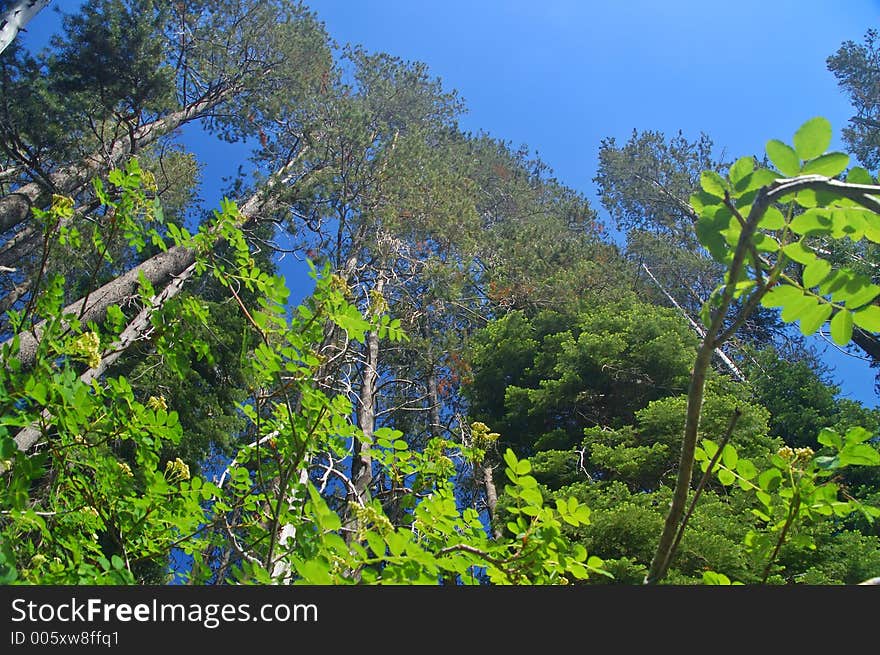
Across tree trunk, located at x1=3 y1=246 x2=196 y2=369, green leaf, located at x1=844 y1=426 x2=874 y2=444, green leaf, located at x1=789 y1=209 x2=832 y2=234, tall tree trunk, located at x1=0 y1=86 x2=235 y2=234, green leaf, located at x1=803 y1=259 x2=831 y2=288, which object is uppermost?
tall tree trunk, located at x1=0 y1=86 x2=235 y2=234

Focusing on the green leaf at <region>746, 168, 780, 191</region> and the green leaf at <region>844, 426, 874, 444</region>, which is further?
the green leaf at <region>844, 426, 874, 444</region>

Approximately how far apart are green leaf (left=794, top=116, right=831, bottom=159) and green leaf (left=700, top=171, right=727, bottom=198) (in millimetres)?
151

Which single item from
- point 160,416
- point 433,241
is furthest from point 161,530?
point 433,241

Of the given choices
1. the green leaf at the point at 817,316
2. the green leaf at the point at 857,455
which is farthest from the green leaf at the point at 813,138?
the green leaf at the point at 857,455

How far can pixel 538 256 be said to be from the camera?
1416 centimetres

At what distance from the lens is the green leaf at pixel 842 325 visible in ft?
3.55

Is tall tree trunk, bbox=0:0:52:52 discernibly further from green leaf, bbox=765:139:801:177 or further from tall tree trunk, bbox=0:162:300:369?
green leaf, bbox=765:139:801:177

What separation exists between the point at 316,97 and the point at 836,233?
1542 cm

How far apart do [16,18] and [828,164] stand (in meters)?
10.0

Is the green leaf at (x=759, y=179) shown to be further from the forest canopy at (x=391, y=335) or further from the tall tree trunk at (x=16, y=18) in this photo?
the tall tree trunk at (x=16, y=18)

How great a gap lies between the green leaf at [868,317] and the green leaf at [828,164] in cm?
24

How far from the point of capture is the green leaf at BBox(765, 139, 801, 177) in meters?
1.04

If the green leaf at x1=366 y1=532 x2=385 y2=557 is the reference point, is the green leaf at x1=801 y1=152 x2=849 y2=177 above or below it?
above

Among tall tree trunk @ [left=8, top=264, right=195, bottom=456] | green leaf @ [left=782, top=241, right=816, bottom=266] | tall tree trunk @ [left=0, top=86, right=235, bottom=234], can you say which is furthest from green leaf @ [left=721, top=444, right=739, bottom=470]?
tall tree trunk @ [left=0, top=86, right=235, bottom=234]
